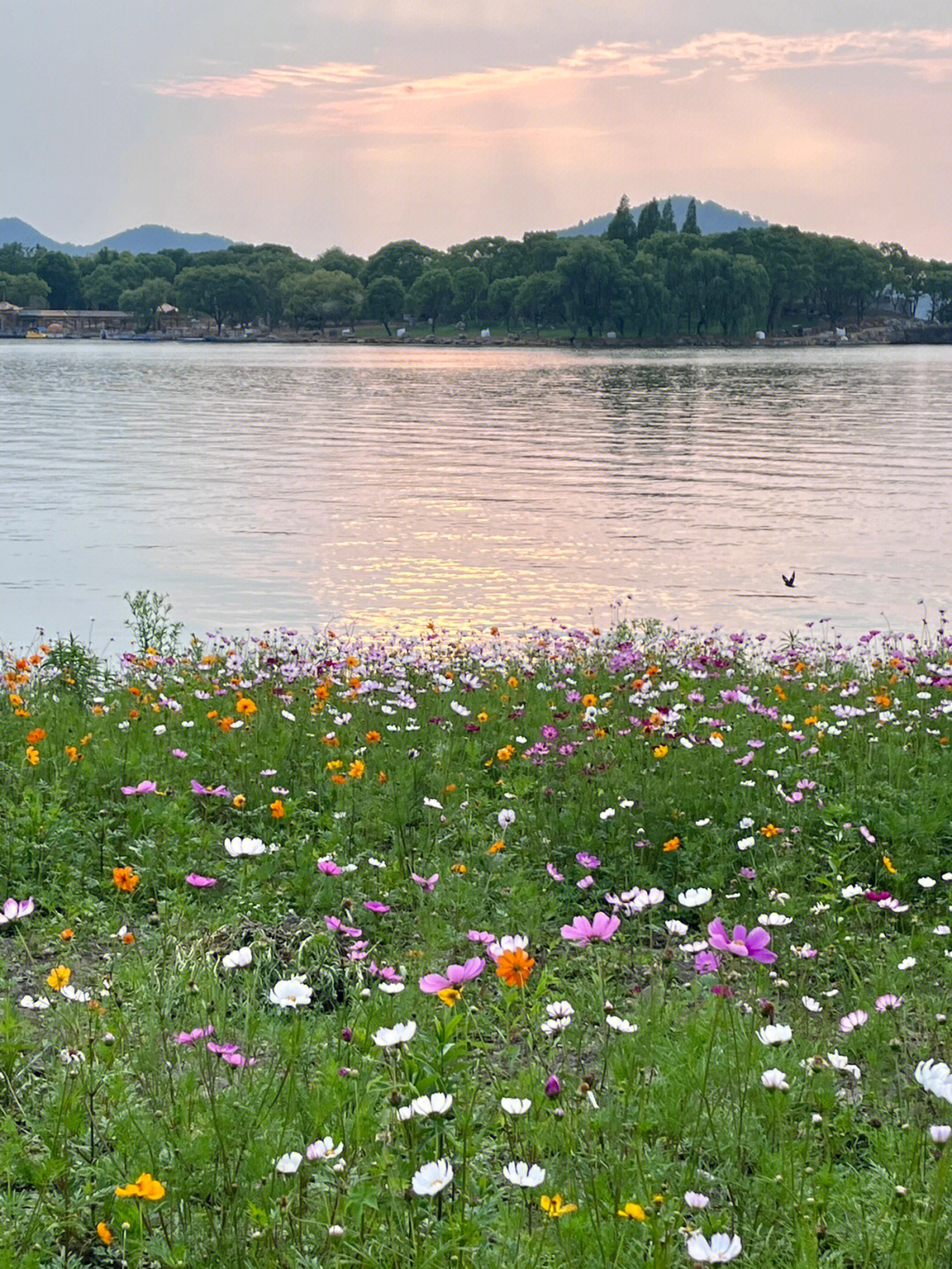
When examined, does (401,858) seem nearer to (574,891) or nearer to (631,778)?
(574,891)

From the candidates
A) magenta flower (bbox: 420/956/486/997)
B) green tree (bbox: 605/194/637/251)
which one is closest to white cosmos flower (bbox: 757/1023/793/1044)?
magenta flower (bbox: 420/956/486/997)

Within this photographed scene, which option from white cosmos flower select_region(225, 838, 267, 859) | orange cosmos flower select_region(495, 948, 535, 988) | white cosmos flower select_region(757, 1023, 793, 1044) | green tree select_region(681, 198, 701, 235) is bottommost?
white cosmos flower select_region(757, 1023, 793, 1044)

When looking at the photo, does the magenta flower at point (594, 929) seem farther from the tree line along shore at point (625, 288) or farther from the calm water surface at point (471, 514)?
the tree line along shore at point (625, 288)

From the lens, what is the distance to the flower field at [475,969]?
2982 millimetres

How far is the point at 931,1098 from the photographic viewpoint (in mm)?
3850

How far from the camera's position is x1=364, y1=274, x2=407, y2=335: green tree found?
618ft

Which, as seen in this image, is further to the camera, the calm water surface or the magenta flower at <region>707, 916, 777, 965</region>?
the calm water surface

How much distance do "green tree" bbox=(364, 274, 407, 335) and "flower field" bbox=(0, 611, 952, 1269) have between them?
186830 mm

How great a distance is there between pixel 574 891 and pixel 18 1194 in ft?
9.41

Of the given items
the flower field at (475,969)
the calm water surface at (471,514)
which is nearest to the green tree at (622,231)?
the calm water surface at (471,514)

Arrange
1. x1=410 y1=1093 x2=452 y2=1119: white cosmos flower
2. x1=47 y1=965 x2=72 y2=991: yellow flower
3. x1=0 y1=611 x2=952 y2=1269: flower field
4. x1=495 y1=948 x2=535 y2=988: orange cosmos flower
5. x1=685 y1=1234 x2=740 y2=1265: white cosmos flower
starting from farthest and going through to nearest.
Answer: x1=47 y1=965 x2=72 y2=991: yellow flower → x1=0 y1=611 x2=952 y2=1269: flower field → x1=495 y1=948 x2=535 y2=988: orange cosmos flower → x1=410 y1=1093 x2=452 y2=1119: white cosmos flower → x1=685 y1=1234 x2=740 y2=1265: white cosmos flower

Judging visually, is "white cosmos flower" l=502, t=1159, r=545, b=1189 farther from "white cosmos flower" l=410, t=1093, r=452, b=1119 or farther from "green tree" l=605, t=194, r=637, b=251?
"green tree" l=605, t=194, r=637, b=251

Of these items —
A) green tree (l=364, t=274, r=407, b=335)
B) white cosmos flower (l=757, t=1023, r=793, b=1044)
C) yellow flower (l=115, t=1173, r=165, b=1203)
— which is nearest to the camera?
yellow flower (l=115, t=1173, r=165, b=1203)

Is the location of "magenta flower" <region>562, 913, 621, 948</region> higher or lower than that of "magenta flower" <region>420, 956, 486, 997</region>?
higher
